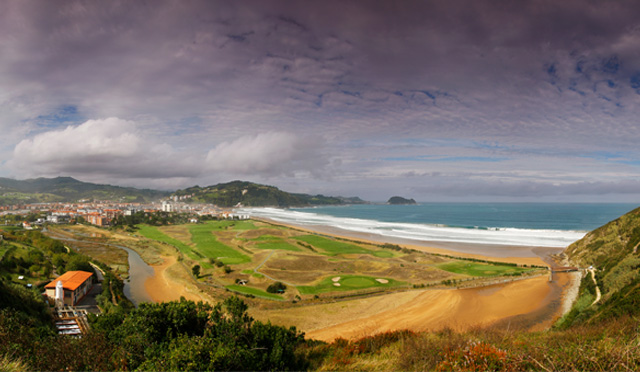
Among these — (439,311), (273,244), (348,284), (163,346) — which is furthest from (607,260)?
(273,244)

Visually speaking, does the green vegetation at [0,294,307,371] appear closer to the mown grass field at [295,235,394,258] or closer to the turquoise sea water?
the mown grass field at [295,235,394,258]

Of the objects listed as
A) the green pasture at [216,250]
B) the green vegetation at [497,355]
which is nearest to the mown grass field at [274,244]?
the green pasture at [216,250]

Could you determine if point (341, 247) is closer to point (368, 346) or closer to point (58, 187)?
point (368, 346)

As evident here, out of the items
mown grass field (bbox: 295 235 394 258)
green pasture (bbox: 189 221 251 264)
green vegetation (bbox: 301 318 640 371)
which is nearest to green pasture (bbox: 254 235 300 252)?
mown grass field (bbox: 295 235 394 258)

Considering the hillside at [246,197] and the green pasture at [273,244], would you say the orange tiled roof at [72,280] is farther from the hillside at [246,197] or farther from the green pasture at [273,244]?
the hillside at [246,197]

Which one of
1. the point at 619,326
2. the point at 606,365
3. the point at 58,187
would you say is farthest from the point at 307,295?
the point at 58,187
